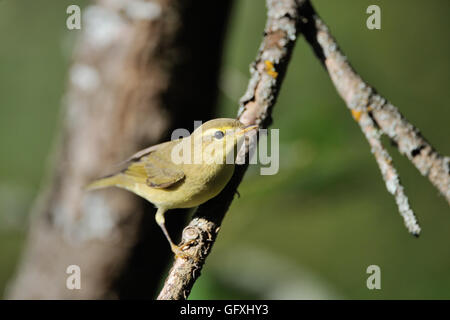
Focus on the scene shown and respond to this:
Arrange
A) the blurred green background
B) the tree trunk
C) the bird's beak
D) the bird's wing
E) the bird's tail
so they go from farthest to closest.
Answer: the tree trunk → the blurred green background → the bird's tail → the bird's wing → the bird's beak

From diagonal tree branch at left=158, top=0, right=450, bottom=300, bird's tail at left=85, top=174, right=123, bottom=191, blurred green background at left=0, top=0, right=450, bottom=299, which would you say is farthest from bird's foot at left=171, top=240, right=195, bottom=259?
blurred green background at left=0, top=0, right=450, bottom=299

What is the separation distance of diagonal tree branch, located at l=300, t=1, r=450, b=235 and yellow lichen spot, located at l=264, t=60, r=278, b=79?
0.66 ft

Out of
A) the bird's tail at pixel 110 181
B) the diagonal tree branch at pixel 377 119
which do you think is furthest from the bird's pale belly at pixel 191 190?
the diagonal tree branch at pixel 377 119

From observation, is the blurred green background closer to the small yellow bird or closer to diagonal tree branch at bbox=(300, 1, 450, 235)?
the small yellow bird

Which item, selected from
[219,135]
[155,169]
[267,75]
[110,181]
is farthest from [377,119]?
[110,181]

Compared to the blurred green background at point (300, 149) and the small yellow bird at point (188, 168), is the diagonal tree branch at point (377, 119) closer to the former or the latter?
the small yellow bird at point (188, 168)

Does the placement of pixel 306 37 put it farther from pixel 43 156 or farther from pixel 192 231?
pixel 43 156

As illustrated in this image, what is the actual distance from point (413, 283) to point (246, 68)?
307 centimetres

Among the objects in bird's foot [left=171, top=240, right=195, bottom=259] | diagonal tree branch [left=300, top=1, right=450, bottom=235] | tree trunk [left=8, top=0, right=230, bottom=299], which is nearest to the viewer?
bird's foot [left=171, top=240, right=195, bottom=259]

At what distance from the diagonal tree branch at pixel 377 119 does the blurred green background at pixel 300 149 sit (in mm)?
799

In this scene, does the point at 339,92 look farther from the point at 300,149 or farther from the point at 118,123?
the point at 118,123

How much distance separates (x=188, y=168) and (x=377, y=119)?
→ 2.81 feet

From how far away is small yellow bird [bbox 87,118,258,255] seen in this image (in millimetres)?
2025

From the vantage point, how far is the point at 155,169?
2.30m
